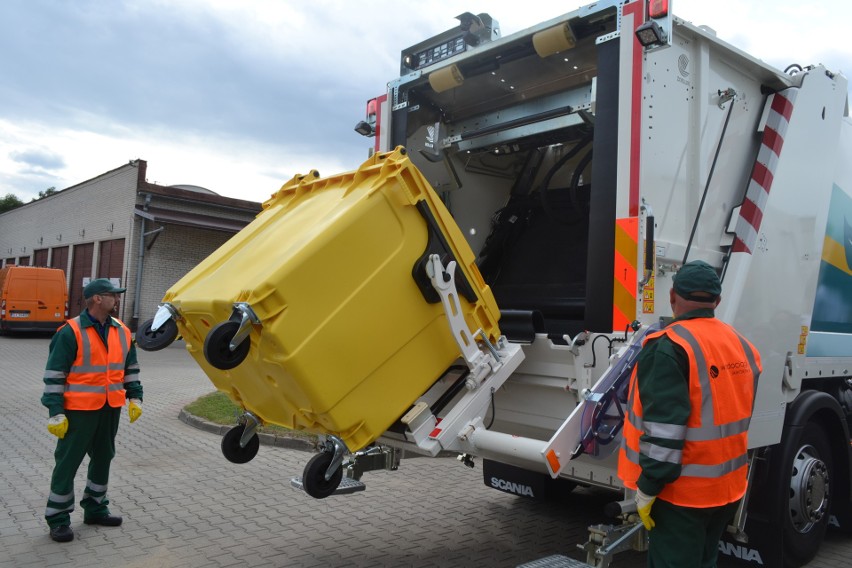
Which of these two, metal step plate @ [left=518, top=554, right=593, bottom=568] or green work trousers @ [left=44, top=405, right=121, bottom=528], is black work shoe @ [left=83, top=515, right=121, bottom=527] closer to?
green work trousers @ [left=44, top=405, right=121, bottom=528]

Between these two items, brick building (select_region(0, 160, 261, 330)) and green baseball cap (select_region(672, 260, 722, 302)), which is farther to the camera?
brick building (select_region(0, 160, 261, 330))

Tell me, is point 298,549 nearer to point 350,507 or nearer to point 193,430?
point 350,507

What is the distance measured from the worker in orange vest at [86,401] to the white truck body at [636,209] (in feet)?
6.63


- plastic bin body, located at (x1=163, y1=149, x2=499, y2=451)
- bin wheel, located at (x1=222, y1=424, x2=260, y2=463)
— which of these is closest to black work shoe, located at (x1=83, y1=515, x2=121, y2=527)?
bin wheel, located at (x1=222, y1=424, x2=260, y2=463)

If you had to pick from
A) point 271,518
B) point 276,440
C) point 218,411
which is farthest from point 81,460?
point 218,411

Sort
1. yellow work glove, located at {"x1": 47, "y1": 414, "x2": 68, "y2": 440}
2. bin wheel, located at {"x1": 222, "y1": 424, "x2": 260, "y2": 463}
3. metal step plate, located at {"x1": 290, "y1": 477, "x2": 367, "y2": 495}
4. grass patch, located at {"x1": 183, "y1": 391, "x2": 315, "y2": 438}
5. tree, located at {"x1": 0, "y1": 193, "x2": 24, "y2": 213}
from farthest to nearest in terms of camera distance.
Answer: tree, located at {"x1": 0, "y1": 193, "x2": 24, "y2": 213} < grass patch, located at {"x1": 183, "y1": 391, "x2": 315, "y2": 438} < yellow work glove, located at {"x1": 47, "y1": 414, "x2": 68, "y2": 440} < bin wheel, located at {"x1": 222, "y1": 424, "x2": 260, "y2": 463} < metal step plate, located at {"x1": 290, "y1": 477, "x2": 367, "y2": 495}

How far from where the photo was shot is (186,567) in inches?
140

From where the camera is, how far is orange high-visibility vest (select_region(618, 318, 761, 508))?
2227 mm

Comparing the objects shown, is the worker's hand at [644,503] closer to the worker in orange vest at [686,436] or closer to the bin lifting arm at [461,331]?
the worker in orange vest at [686,436]

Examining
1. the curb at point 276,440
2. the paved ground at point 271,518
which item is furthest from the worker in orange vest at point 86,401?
the curb at point 276,440

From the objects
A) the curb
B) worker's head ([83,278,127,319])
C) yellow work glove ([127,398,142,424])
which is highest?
worker's head ([83,278,127,319])

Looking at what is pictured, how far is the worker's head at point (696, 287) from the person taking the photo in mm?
2369

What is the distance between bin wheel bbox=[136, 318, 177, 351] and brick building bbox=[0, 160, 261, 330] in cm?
1680

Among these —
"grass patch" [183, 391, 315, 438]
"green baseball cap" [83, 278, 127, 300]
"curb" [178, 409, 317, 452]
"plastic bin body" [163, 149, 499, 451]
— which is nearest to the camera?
"plastic bin body" [163, 149, 499, 451]
